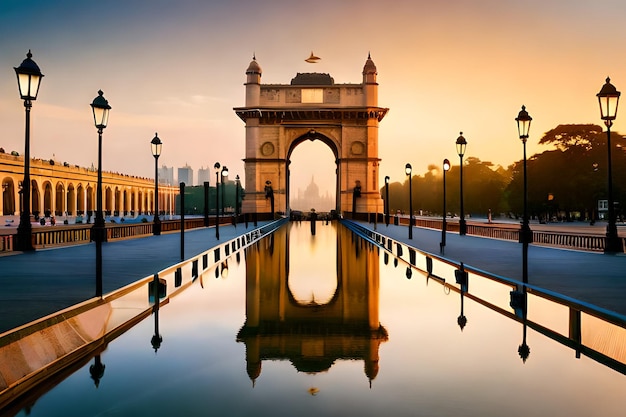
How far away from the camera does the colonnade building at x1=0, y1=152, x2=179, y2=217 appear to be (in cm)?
7700

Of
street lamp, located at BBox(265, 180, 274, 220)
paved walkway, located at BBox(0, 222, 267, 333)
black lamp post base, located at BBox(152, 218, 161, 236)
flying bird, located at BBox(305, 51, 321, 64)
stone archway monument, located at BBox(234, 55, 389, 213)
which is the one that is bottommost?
paved walkway, located at BBox(0, 222, 267, 333)

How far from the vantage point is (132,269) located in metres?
15.1

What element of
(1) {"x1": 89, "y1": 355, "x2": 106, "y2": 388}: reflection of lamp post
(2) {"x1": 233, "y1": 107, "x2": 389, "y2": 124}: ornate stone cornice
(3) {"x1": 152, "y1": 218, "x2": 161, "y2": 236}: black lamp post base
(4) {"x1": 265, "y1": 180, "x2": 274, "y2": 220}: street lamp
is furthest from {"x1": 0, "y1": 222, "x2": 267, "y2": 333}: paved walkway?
(2) {"x1": 233, "y1": 107, "x2": 389, "y2": 124}: ornate stone cornice

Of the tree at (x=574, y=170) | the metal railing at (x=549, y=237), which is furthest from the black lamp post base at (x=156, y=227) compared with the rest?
the tree at (x=574, y=170)

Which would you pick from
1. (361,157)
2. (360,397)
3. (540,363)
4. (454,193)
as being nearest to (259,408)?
(360,397)

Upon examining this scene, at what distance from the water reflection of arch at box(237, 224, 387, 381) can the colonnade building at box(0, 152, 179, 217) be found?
61177 millimetres

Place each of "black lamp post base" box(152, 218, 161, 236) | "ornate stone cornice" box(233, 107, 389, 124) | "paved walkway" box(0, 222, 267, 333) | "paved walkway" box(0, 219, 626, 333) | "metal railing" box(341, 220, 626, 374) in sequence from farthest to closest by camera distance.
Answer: "ornate stone cornice" box(233, 107, 389, 124)
"black lamp post base" box(152, 218, 161, 236)
"paved walkway" box(0, 219, 626, 333)
"paved walkway" box(0, 222, 267, 333)
"metal railing" box(341, 220, 626, 374)

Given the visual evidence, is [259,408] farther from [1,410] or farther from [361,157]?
[361,157]

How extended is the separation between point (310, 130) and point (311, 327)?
194 ft

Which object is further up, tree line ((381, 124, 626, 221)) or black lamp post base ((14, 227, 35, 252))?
tree line ((381, 124, 626, 221))

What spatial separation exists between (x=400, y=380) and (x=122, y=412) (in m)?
2.88

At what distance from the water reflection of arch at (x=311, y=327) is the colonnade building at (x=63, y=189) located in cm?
6118

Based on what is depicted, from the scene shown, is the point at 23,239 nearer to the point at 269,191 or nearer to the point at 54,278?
the point at 54,278

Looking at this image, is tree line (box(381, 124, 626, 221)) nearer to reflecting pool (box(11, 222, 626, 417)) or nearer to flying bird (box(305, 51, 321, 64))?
flying bird (box(305, 51, 321, 64))
